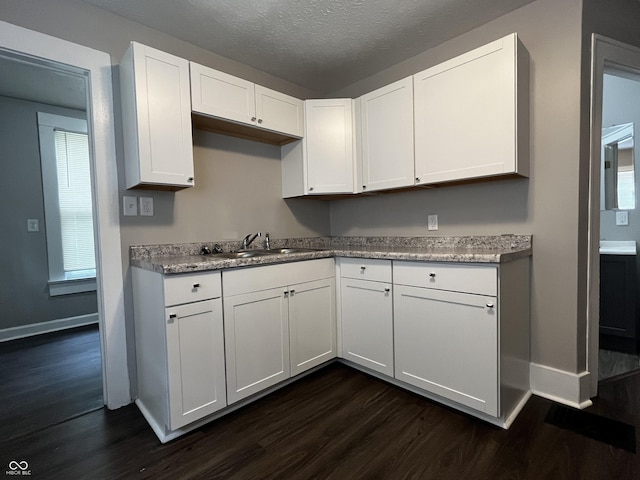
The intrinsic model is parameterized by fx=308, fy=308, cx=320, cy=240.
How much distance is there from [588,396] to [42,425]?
10.2ft

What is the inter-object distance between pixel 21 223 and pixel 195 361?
3115 millimetres

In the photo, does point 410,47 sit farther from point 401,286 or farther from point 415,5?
point 401,286

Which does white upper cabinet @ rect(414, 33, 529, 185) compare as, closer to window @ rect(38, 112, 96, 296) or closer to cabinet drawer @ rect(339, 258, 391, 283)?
cabinet drawer @ rect(339, 258, 391, 283)

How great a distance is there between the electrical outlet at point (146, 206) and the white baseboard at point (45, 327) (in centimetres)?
259

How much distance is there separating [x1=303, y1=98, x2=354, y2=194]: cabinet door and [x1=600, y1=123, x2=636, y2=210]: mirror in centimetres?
244

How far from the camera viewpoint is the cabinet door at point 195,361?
1510 mm

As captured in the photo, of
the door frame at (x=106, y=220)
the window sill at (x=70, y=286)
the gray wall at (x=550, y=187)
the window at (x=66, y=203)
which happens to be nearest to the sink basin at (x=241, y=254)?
the door frame at (x=106, y=220)

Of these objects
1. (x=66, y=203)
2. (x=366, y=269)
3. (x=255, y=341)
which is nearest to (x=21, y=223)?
(x=66, y=203)

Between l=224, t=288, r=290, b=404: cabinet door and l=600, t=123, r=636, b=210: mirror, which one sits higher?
l=600, t=123, r=636, b=210: mirror

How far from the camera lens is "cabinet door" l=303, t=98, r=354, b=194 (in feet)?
8.25

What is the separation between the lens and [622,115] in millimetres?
2824

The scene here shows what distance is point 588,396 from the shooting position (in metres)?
1.79

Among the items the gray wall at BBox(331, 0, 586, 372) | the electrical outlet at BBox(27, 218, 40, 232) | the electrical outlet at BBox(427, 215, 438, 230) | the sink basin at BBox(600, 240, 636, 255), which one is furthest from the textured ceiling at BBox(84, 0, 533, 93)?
the electrical outlet at BBox(27, 218, 40, 232)

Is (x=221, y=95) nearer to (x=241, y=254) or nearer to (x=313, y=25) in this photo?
(x=313, y=25)
